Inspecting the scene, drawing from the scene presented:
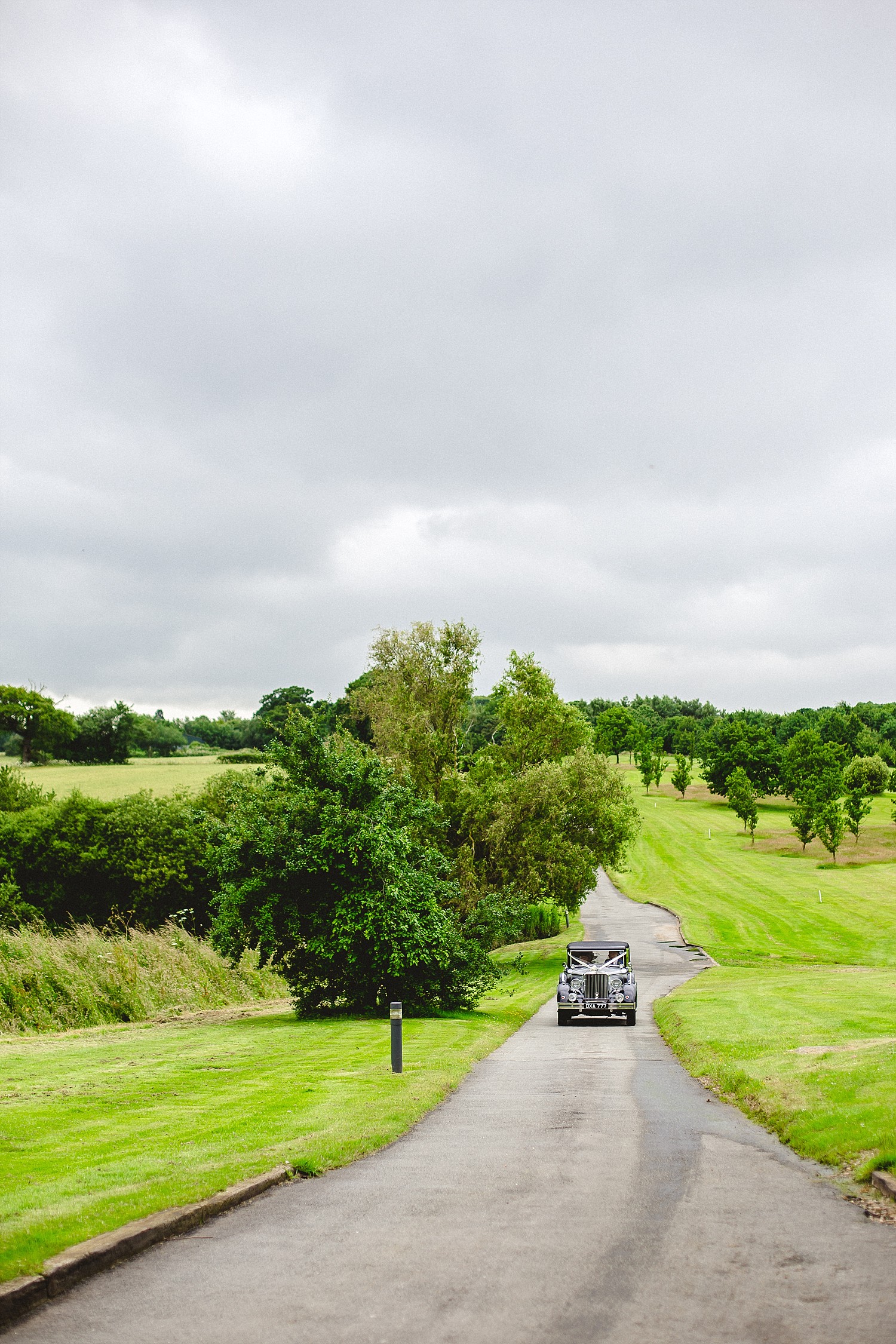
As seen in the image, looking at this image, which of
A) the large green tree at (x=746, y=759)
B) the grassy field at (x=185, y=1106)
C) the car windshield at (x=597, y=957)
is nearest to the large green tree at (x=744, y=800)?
the large green tree at (x=746, y=759)

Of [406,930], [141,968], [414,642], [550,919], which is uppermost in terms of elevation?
[414,642]

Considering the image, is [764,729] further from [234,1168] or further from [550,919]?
[234,1168]

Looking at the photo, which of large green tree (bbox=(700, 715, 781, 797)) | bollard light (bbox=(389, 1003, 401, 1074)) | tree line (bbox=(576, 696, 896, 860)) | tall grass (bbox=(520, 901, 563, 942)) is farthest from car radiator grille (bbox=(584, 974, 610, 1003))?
large green tree (bbox=(700, 715, 781, 797))

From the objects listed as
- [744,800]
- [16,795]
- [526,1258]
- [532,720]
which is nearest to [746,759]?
[744,800]

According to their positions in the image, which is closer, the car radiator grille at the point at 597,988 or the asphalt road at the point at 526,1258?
the asphalt road at the point at 526,1258

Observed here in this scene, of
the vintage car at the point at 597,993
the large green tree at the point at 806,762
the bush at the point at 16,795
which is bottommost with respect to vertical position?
the vintage car at the point at 597,993

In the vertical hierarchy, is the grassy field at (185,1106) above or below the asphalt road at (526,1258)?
below

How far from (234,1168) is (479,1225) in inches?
106

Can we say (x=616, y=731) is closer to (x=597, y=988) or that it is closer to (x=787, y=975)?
(x=787, y=975)

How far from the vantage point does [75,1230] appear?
22.6 feet

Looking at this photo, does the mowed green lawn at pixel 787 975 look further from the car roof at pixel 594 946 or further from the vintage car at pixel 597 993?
the car roof at pixel 594 946

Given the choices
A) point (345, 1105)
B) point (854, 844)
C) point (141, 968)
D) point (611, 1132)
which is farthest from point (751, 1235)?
point (854, 844)

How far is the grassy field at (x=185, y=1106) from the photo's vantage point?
25.8ft

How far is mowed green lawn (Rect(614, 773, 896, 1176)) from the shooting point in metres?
12.1
